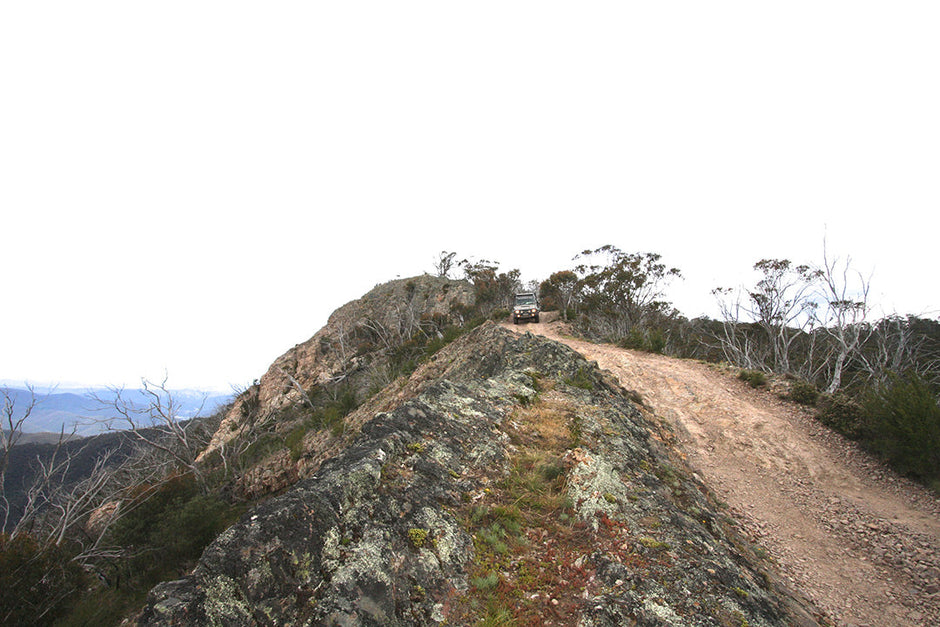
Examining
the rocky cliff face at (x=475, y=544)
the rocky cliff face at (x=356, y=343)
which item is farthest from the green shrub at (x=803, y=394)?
the rocky cliff face at (x=356, y=343)

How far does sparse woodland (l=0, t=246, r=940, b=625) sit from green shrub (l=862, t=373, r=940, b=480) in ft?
0.08

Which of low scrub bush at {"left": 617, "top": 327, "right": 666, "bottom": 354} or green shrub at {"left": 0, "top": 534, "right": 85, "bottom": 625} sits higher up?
low scrub bush at {"left": 617, "top": 327, "right": 666, "bottom": 354}

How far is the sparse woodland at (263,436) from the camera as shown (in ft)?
27.6

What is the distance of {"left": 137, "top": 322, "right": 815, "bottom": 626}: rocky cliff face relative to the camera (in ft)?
8.50

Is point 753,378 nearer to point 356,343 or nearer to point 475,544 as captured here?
point 475,544

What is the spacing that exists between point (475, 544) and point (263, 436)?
858 inches

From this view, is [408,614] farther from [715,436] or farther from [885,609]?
[715,436]

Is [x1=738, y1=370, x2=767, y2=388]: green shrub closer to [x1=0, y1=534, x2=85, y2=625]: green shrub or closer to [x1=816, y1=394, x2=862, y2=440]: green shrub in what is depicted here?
[x1=816, y1=394, x2=862, y2=440]: green shrub

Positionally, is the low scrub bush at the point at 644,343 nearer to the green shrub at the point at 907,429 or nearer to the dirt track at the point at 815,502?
the dirt track at the point at 815,502

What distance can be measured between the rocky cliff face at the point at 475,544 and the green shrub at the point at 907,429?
5.62 m

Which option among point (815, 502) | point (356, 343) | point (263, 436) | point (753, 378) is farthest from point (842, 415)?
point (356, 343)

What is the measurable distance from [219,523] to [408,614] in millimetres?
12519

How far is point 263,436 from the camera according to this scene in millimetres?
21141

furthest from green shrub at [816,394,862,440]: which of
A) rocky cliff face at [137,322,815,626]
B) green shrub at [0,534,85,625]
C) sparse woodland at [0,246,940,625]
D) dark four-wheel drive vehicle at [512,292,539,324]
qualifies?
green shrub at [0,534,85,625]
